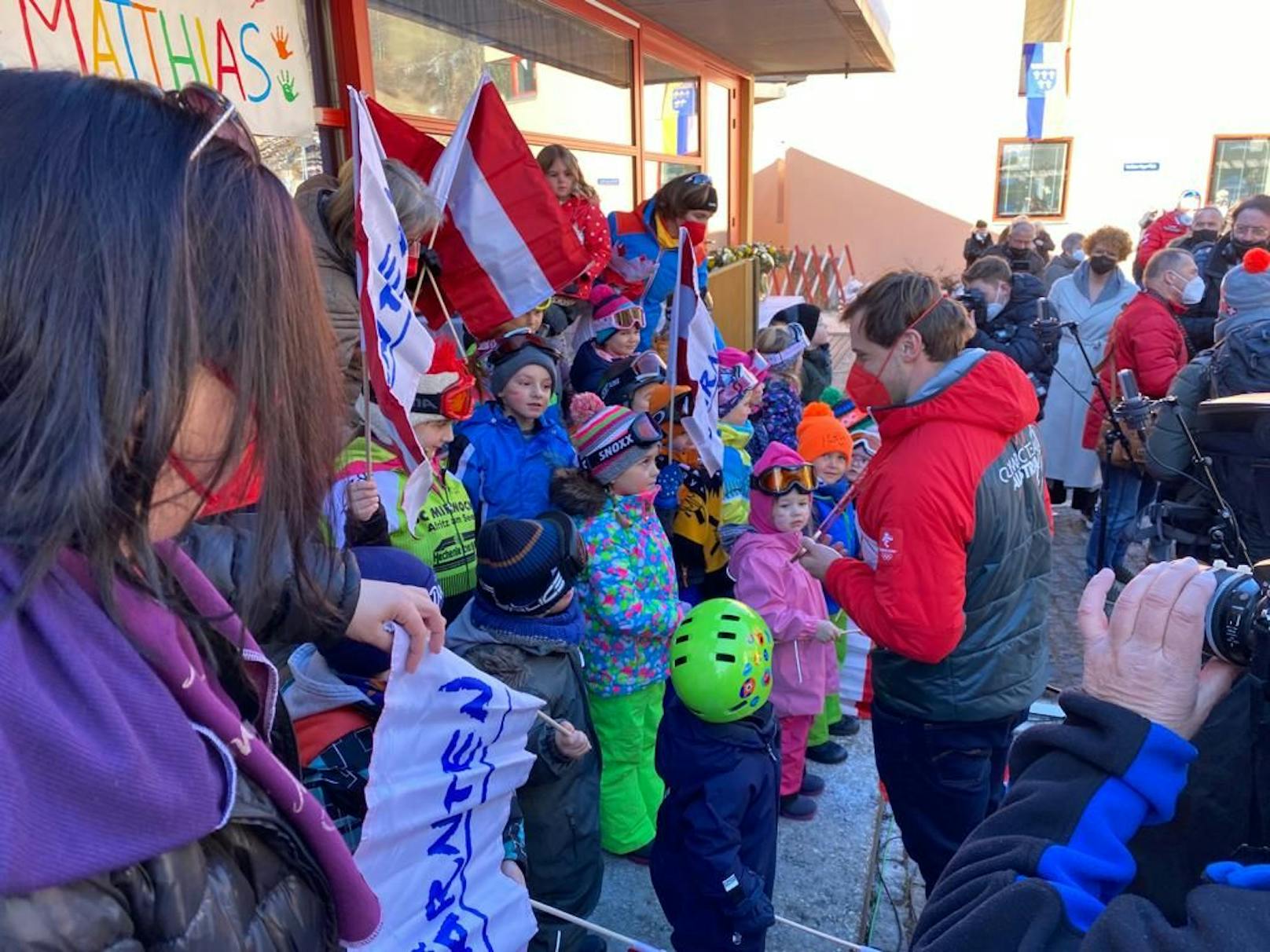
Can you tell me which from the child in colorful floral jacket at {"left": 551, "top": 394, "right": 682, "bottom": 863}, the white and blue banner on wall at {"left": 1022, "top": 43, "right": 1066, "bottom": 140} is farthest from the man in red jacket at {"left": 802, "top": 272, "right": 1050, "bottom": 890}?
the white and blue banner on wall at {"left": 1022, "top": 43, "right": 1066, "bottom": 140}

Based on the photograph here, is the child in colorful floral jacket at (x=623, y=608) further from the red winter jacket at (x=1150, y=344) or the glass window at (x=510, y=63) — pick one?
the red winter jacket at (x=1150, y=344)

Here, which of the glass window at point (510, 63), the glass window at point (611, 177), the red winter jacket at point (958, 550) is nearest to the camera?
the red winter jacket at point (958, 550)

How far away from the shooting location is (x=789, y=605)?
Answer: 11.3 ft

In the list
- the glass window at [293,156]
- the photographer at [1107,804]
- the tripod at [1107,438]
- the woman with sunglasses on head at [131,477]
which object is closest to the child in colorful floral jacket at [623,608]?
the glass window at [293,156]

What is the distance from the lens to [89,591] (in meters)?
0.73

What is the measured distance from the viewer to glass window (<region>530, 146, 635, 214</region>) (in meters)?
6.36

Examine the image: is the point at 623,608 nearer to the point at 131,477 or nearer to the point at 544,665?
the point at 544,665

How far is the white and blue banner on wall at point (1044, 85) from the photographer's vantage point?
15781mm

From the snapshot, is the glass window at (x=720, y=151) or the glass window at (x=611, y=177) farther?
the glass window at (x=720, y=151)

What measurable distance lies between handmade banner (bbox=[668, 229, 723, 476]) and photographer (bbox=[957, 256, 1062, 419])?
9.20 ft

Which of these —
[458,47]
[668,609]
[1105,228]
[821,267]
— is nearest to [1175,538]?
[668,609]

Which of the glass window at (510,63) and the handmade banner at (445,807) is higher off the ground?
the glass window at (510,63)

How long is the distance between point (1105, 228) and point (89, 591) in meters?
7.19

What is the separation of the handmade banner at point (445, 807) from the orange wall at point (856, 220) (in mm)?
17363
